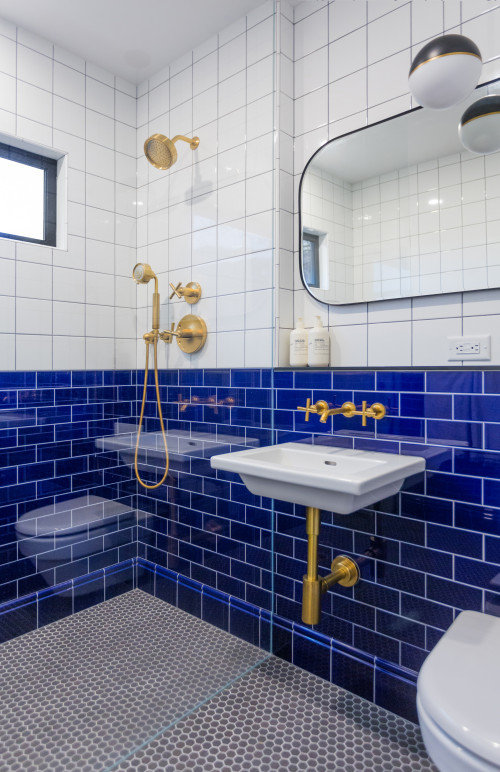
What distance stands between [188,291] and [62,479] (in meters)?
0.89

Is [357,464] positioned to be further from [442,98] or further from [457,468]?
[442,98]

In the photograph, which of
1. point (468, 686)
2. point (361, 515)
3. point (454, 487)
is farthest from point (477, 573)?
point (468, 686)

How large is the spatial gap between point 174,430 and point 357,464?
2.45 feet

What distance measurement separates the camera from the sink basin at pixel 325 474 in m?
1.32

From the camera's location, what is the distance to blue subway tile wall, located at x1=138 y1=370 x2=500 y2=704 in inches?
Answer: 58.7

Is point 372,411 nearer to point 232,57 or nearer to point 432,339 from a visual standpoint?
point 432,339

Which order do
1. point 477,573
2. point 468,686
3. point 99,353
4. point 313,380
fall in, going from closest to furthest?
1. point 468,686
2. point 477,573
3. point 99,353
4. point 313,380

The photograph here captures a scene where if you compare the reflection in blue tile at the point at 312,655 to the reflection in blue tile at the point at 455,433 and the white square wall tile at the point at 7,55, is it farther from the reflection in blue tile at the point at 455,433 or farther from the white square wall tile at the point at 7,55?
the white square wall tile at the point at 7,55

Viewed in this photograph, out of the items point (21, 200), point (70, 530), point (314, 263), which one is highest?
point (21, 200)

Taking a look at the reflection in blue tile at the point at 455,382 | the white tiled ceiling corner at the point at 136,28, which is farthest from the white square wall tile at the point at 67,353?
the reflection in blue tile at the point at 455,382

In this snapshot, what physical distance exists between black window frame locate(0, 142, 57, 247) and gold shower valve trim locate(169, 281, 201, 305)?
1.57 ft

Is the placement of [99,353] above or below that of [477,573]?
above

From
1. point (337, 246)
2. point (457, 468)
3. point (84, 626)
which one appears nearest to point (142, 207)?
point (337, 246)

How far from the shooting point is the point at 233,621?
76.6 inches
